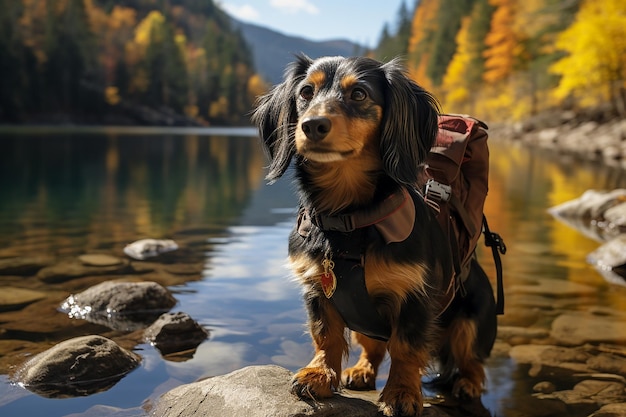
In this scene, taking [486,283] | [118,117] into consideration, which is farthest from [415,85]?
[118,117]

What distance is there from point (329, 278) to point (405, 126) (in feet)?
2.65

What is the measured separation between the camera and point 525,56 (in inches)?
2064

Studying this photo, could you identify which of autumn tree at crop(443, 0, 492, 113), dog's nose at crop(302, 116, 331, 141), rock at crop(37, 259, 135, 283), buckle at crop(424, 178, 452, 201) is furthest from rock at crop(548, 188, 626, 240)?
autumn tree at crop(443, 0, 492, 113)

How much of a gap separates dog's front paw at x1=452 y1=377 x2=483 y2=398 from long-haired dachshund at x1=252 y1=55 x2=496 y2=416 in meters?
0.81

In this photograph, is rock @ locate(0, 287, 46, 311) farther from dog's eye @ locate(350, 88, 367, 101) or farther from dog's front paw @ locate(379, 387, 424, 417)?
dog's eye @ locate(350, 88, 367, 101)

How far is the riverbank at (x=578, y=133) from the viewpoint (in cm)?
2679

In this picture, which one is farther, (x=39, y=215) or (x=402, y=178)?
(x=39, y=215)

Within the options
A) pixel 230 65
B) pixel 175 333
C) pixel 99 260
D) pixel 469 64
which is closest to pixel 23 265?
pixel 99 260

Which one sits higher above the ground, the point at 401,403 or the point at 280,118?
the point at 280,118

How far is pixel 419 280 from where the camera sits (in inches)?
115

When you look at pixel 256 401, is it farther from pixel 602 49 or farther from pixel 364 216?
pixel 602 49

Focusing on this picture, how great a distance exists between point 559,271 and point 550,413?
3716mm

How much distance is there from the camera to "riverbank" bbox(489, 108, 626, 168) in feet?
87.9

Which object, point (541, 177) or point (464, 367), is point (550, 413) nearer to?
point (464, 367)
